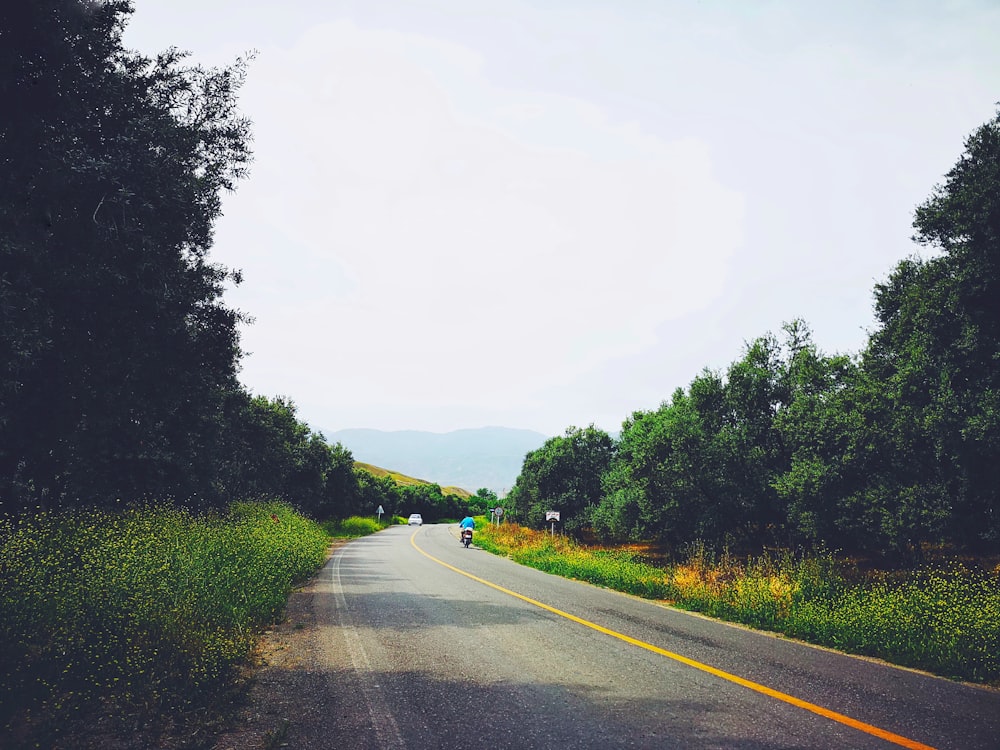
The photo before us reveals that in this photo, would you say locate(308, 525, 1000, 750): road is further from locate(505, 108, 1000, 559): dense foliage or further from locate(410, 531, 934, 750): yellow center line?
locate(505, 108, 1000, 559): dense foliage

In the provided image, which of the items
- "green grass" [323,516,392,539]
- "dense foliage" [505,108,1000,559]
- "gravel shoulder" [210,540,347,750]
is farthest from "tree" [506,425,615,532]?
"gravel shoulder" [210,540,347,750]

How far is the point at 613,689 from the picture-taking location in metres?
5.17

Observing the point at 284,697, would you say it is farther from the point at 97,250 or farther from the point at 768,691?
the point at 97,250

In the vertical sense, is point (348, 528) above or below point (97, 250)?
below

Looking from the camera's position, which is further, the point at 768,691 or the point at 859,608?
the point at 859,608

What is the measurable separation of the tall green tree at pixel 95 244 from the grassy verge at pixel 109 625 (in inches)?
91.5

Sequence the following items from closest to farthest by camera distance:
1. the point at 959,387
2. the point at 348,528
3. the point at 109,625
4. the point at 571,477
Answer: the point at 109,625
the point at 959,387
the point at 571,477
the point at 348,528

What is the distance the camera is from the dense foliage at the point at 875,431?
13.4 metres

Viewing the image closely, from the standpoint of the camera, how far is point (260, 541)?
11.6 meters

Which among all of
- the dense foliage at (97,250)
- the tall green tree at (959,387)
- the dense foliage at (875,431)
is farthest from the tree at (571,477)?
the dense foliage at (97,250)

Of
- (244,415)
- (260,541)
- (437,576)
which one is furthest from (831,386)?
(244,415)

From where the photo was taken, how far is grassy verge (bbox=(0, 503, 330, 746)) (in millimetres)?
4559

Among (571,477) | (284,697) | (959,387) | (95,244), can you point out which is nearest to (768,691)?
(284,697)

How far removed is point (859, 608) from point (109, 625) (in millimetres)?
9043
